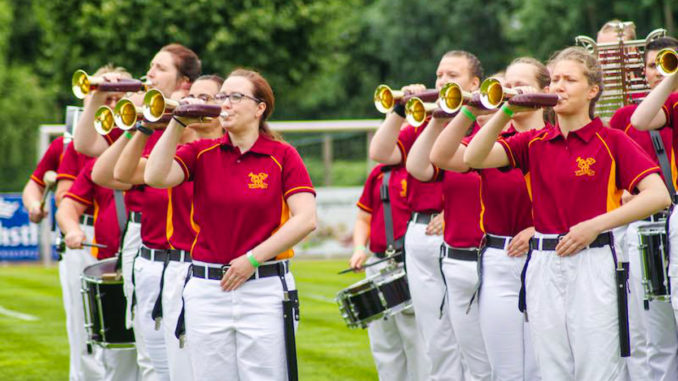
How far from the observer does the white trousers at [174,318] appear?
6.98 m

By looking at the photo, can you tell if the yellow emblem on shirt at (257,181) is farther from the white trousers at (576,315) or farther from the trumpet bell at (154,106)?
the white trousers at (576,315)

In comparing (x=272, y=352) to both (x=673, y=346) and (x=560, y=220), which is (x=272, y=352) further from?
(x=673, y=346)

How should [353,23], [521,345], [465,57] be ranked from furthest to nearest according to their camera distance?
[353,23] < [465,57] < [521,345]

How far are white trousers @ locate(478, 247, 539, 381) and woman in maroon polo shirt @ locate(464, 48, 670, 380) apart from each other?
75 cm

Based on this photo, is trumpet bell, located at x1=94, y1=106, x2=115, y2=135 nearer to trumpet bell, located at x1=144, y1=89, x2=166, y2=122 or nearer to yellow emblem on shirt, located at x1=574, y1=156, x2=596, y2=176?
trumpet bell, located at x1=144, y1=89, x2=166, y2=122

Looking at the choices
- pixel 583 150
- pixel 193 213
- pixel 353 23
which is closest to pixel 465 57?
pixel 583 150

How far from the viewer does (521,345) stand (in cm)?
713

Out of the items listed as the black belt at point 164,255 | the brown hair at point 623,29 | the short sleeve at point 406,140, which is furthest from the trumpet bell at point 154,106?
the brown hair at point 623,29

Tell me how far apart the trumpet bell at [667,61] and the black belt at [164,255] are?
321 cm

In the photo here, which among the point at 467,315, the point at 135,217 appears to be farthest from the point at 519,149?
the point at 135,217

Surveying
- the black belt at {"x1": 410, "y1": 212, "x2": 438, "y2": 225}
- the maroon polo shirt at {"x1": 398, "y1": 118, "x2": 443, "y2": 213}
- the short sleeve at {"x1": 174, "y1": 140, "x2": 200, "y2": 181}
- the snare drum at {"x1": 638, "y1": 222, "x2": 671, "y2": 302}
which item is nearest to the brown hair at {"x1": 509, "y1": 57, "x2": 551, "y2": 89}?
the maroon polo shirt at {"x1": 398, "y1": 118, "x2": 443, "y2": 213}

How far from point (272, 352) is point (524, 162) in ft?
5.96

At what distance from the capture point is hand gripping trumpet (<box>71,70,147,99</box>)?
22.8ft

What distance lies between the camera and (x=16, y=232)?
2280 cm
